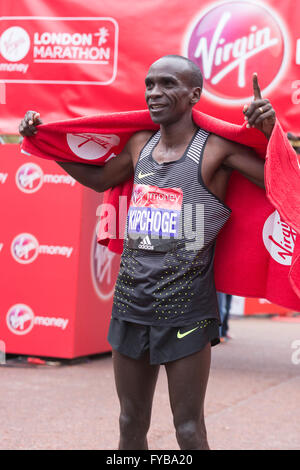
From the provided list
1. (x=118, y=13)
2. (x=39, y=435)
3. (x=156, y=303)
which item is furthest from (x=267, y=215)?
Answer: (x=118, y=13)

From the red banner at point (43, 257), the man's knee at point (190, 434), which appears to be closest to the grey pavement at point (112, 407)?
the red banner at point (43, 257)

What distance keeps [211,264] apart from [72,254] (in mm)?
4028

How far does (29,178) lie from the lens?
7113 mm

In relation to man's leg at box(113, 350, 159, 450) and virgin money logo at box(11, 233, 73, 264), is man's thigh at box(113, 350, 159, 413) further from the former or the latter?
virgin money logo at box(11, 233, 73, 264)

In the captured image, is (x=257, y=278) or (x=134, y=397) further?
(x=257, y=278)

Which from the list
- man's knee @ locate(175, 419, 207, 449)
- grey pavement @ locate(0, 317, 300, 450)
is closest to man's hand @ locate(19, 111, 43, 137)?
man's knee @ locate(175, 419, 207, 449)

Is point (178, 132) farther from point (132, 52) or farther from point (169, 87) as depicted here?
point (132, 52)

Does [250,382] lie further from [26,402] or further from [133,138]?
[133,138]

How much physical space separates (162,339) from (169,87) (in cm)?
104

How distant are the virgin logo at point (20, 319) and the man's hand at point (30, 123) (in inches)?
156

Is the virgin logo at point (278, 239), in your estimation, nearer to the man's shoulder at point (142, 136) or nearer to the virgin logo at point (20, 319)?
the man's shoulder at point (142, 136)

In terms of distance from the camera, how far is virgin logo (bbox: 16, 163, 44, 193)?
7.09 metres

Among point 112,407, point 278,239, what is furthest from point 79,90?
point 278,239

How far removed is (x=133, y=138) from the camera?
3332 millimetres
